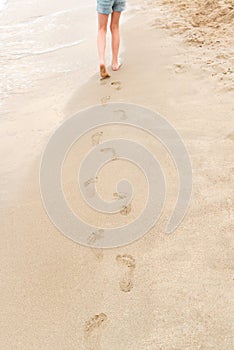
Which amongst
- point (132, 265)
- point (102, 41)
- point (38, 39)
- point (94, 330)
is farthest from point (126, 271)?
point (38, 39)

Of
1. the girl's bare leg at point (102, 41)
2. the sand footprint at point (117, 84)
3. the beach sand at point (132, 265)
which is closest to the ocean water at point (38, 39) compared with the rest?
the girl's bare leg at point (102, 41)

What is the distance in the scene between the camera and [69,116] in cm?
311

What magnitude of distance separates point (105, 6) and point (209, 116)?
1.53 m

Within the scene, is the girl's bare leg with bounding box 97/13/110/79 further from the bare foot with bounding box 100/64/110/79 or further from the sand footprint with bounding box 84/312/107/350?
the sand footprint with bounding box 84/312/107/350

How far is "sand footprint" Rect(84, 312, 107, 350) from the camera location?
153 centimetres

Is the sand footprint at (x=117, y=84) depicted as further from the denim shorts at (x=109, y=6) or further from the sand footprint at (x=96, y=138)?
the sand footprint at (x=96, y=138)

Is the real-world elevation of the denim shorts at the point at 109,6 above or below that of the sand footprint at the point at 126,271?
above

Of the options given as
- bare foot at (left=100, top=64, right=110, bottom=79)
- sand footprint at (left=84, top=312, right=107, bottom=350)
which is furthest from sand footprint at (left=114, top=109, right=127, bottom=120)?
sand footprint at (left=84, top=312, right=107, bottom=350)

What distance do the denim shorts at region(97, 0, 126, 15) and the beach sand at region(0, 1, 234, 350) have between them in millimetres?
1232

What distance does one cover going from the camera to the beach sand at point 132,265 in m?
1.56

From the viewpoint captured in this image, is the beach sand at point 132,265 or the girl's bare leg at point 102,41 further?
the girl's bare leg at point 102,41

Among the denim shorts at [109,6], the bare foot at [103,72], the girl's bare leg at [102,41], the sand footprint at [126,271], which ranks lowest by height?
the sand footprint at [126,271]

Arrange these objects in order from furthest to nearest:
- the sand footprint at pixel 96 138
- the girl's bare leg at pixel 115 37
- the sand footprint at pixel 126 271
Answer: the girl's bare leg at pixel 115 37, the sand footprint at pixel 96 138, the sand footprint at pixel 126 271

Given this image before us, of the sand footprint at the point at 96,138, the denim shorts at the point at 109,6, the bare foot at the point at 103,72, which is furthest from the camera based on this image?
the bare foot at the point at 103,72
